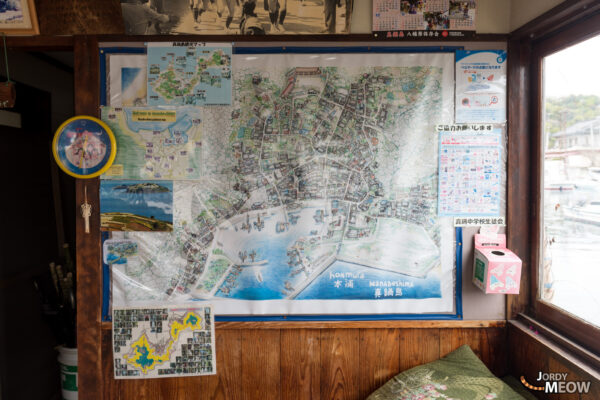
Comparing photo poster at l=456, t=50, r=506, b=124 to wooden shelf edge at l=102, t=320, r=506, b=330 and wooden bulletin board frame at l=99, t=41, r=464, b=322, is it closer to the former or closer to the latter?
wooden bulletin board frame at l=99, t=41, r=464, b=322

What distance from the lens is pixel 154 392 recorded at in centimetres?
208

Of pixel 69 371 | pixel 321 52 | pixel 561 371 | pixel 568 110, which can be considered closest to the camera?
pixel 561 371

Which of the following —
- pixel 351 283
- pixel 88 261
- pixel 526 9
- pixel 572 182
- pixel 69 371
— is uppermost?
pixel 526 9

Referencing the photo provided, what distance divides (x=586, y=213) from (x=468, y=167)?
0.62 metres

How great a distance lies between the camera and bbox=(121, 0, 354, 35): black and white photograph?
6.56 feet

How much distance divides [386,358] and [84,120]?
236 centimetres

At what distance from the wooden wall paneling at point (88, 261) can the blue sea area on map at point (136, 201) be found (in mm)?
71

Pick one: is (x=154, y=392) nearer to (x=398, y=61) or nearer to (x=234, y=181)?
(x=234, y=181)

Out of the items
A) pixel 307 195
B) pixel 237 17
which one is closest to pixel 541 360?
pixel 307 195

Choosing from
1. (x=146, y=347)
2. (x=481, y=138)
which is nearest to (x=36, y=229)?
(x=146, y=347)

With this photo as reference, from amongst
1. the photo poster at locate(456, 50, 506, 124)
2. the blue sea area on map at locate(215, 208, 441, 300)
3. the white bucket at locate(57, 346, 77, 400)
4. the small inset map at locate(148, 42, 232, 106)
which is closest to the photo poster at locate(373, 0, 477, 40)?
the photo poster at locate(456, 50, 506, 124)

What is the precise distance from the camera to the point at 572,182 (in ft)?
5.93

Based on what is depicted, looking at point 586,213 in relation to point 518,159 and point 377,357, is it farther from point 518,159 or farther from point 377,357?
point 377,357

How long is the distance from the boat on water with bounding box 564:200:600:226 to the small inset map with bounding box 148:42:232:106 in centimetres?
204
